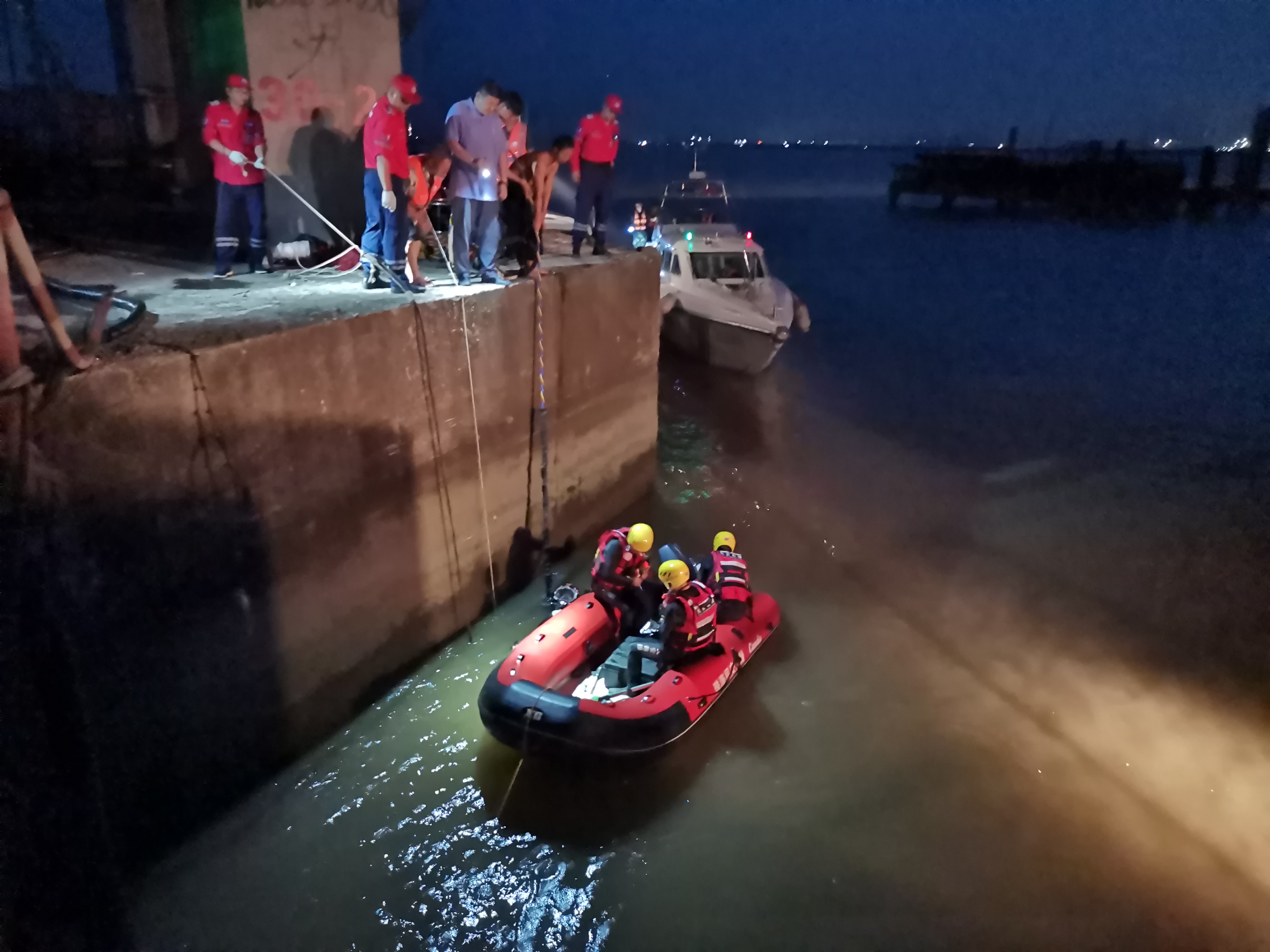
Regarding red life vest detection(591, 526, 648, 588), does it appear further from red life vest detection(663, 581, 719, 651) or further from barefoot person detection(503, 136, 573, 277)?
barefoot person detection(503, 136, 573, 277)

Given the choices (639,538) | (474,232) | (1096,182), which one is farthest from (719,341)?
(1096,182)

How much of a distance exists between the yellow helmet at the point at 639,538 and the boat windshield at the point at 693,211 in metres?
10.0

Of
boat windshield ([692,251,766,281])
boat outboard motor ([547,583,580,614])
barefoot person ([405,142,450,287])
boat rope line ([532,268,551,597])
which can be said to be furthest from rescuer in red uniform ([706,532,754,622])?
boat windshield ([692,251,766,281])

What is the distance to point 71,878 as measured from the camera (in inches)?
152

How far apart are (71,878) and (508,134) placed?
622 centimetres

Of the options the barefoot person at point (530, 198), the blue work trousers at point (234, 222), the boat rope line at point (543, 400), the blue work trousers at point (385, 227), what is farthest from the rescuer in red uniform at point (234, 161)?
the boat rope line at point (543, 400)

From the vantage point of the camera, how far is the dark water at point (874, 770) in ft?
14.2

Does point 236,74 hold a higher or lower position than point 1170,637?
higher

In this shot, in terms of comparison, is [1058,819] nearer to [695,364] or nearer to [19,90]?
[695,364]

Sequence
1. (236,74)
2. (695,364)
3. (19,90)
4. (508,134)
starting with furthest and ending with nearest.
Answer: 1. (695,364)
2. (19,90)
3. (508,134)
4. (236,74)

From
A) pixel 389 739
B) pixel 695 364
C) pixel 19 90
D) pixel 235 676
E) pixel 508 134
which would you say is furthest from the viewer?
pixel 695 364

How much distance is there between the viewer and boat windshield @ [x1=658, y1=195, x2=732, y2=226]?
15.3 m

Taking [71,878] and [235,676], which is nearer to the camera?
[71,878]

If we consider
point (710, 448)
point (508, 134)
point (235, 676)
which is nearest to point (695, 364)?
point (710, 448)
